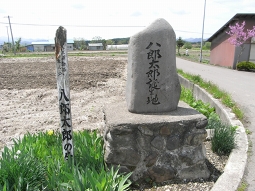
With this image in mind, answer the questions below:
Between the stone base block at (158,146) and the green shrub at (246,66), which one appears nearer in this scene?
the stone base block at (158,146)

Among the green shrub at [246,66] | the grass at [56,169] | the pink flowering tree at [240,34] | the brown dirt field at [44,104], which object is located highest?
the pink flowering tree at [240,34]

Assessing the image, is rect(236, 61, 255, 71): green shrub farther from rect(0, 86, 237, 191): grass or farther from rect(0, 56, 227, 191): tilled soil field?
rect(0, 86, 237, 191): grass

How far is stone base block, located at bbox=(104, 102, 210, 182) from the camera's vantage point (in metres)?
2.93

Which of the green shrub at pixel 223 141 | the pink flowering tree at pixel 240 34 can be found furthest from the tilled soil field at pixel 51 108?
the pink flowering tree at pixel 240 34

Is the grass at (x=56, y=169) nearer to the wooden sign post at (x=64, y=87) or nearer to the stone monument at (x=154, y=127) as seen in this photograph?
the wooden sign post at (x=64, y=87)

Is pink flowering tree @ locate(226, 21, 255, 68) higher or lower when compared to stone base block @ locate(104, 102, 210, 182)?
higher

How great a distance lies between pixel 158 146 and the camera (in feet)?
9.80

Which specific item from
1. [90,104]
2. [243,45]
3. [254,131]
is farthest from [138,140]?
[243,45]

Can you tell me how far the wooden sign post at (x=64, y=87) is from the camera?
2.70 m

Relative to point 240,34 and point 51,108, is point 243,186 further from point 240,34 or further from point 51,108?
point 240,34

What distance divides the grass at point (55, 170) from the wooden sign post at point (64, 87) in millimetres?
188

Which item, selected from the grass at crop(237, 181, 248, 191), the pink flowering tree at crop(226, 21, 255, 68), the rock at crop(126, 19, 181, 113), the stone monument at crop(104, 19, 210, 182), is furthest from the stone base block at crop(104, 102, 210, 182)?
the pink flowering tree at crop(226, 21, 255, 68)

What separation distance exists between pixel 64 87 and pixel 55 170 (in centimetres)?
96

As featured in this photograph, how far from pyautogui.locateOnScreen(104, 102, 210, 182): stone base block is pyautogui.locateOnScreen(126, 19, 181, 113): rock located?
0.29 meters
